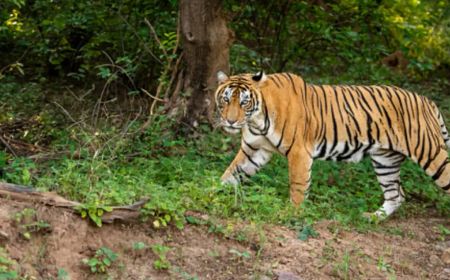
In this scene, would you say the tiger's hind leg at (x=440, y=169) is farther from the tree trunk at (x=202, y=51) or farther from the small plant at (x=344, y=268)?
the tree trunk at (x=202, y=51)

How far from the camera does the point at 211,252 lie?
5137 millimetres

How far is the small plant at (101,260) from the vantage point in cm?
458

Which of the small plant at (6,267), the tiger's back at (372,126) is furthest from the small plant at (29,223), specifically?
the tiger's back at (372,126)

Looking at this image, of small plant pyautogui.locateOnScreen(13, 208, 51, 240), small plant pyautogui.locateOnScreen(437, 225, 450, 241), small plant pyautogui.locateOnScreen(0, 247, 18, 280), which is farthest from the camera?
small plant pyautogui.locateOnScreen(437, 225, 450, 241)

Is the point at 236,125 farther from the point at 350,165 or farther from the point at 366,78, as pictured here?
the point at 366,78

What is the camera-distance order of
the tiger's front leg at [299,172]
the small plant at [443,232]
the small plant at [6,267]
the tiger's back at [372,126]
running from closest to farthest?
the small plant at [6,267]
the small plant at [443,232]
the tiger's front leg at [299,172]
the tiger's back at [372,126]

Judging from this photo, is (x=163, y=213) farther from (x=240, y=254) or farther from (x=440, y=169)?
(x=440, y=169)

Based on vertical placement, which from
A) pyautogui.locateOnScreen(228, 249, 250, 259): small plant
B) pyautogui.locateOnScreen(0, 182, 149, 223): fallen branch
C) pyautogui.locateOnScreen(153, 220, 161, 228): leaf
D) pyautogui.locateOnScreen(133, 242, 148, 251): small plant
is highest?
pyautogui.locateOnScreen(0, 182, 149, 223): fallen branch

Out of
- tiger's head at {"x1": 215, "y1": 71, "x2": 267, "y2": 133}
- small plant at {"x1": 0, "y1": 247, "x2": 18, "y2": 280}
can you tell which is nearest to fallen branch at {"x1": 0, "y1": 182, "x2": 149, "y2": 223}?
small plant at {"x1": 0, "y1": 247, "x2": 18, "y2": 280}

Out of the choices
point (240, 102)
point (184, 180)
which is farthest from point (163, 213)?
point (240, 102)

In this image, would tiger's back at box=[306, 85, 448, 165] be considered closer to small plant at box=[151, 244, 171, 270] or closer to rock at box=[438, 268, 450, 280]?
rock at box=[438, 268, 450, 280]

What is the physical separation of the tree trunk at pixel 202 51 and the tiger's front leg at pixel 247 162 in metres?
1.17

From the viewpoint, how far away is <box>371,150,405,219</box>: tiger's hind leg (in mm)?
7273

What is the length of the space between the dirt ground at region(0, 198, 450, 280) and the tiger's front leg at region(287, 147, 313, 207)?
0.65 metres
